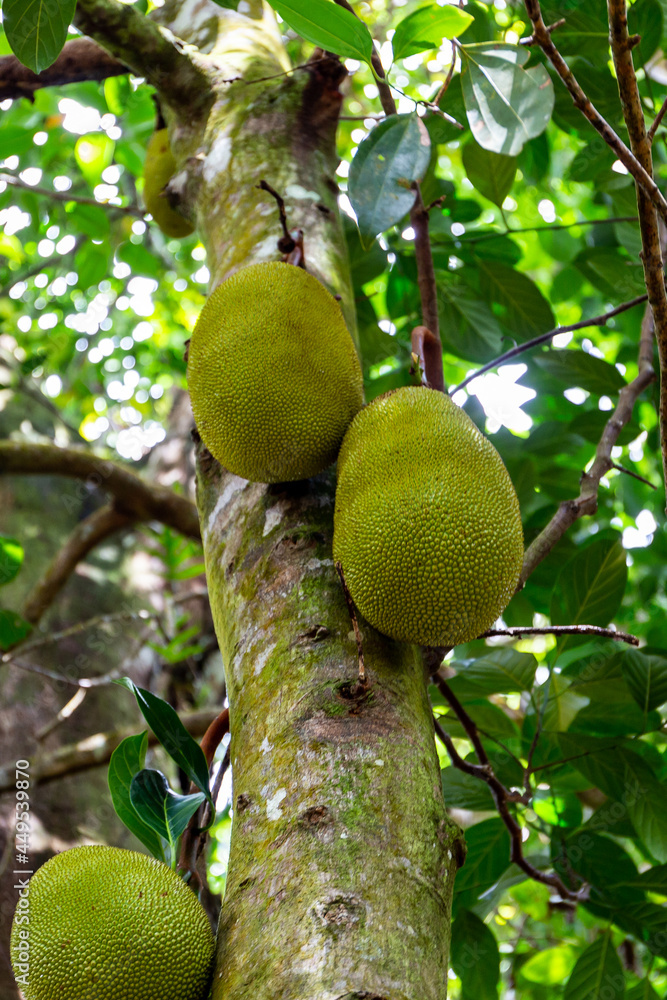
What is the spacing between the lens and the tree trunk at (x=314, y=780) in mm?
580

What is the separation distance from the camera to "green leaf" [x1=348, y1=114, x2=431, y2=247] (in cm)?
93

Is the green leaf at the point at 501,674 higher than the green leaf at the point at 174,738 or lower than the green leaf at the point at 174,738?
lower

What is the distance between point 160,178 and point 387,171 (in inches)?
36.1

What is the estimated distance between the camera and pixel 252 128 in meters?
1.34

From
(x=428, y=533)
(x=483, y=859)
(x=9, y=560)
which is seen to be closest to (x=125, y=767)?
(x=428, y=533)

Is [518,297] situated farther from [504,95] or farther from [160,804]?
[160,804]

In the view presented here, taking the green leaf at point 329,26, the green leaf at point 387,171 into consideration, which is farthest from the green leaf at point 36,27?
the green leaf at point 387,171

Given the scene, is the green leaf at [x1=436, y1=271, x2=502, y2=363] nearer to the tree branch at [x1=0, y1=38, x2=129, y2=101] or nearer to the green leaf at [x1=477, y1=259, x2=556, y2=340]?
the green leaf at [x1=477, y1=259, x2=556, y2=340]

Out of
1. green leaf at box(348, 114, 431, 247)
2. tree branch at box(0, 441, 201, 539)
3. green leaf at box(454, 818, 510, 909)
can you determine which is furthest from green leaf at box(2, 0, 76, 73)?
tree branch at box(0, 441, 201, 539)

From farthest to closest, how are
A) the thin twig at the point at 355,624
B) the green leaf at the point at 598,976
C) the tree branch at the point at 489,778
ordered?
the green leaf at the point at 598,976, the tree branch at the point at 489,778, the thin twig at the point at 355,624

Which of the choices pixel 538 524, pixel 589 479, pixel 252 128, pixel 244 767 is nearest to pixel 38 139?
pixel 252 128

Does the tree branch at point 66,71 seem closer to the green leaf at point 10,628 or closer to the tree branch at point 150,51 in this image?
the tree branch at point 150,51

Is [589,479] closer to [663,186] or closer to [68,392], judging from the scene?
[663,186]

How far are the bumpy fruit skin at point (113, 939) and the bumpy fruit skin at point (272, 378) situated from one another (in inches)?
18.1
